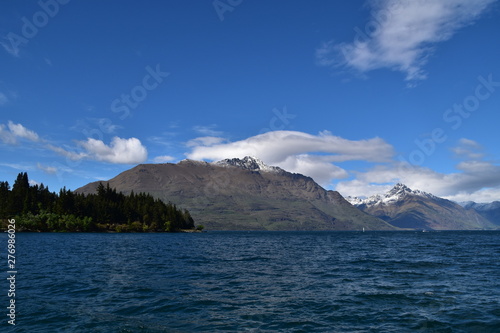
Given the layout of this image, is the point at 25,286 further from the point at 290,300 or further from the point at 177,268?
the point at 290,300

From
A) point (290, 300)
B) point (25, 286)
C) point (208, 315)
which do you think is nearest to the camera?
point (208, 315)

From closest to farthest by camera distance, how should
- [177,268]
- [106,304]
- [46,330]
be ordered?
[46,330] < [106,304] < [177,268]

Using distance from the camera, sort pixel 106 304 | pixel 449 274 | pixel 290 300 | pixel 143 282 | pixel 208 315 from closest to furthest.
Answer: pixel 208 315 → pixel 106 304 → pixel 290 300 → pixel 143 282 → pixel 449 274

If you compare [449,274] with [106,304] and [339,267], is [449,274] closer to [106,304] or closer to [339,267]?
[339,267]

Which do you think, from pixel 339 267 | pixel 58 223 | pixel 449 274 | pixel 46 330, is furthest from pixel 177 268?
pixel 58 223

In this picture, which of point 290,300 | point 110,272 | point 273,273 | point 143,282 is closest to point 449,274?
point 273,273

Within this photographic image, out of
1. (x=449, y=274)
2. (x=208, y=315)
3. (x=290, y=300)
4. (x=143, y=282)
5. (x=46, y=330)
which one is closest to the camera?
(x=46, y=330)

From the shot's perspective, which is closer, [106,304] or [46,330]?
[46,330]

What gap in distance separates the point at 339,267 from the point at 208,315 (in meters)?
32.3

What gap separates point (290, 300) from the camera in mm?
29547

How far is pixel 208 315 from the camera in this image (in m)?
24.8

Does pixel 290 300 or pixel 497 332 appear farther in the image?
pixel 290 300

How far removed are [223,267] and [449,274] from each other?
101 feet

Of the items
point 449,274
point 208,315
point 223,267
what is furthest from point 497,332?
point 223,267
